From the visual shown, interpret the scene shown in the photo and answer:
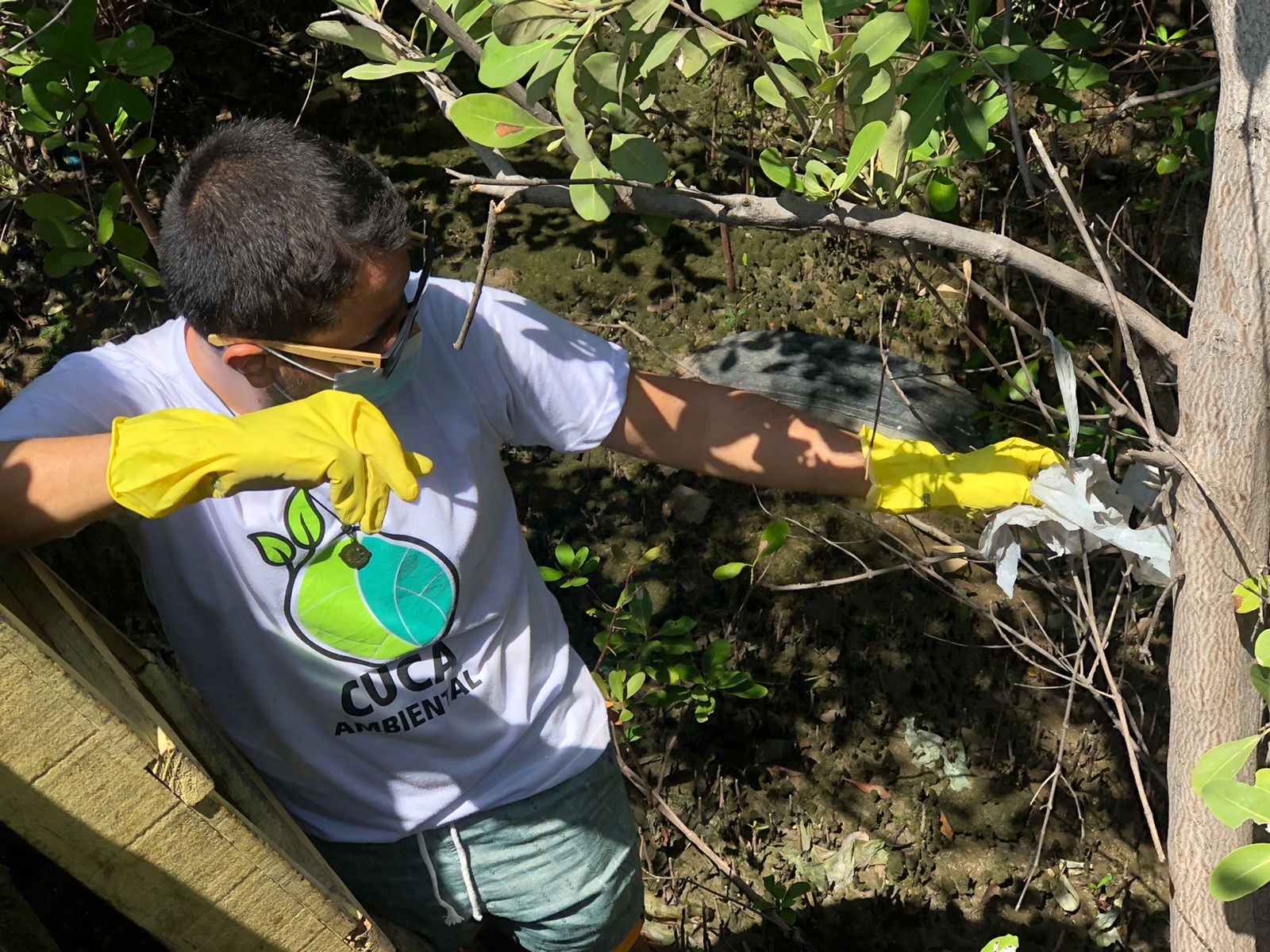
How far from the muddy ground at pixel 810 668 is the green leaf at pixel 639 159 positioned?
1449 mm

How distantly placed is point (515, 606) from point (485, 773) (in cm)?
29

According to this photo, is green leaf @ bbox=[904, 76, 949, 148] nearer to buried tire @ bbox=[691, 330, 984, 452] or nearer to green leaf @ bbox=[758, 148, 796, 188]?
green leaf @ bbox=[758, 148, 796, 188]

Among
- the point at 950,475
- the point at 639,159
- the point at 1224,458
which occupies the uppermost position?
the point at 639,159

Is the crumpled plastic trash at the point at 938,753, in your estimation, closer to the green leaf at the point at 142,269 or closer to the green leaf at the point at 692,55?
the green leaf at the point at 692,55

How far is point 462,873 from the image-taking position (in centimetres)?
188

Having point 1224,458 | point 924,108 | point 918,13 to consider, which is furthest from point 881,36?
point 1224,458

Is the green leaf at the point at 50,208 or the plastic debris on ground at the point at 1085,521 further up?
the green leaf at the point at 50,208

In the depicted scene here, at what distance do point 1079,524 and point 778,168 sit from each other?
2.41 ft

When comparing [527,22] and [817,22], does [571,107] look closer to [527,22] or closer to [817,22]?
[527,22]

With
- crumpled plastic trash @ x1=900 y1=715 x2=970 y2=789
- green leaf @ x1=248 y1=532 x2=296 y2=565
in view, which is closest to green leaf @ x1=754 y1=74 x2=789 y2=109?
green leaf @ x1=248 y1=532 x2=296 y2=565

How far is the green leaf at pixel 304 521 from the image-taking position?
1627mm

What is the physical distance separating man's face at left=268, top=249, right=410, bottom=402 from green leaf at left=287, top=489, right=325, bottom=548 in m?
0.16

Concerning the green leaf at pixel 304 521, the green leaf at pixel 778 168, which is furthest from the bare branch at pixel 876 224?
the green leaf at pixel 304 521

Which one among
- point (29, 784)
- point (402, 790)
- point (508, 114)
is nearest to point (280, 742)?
point (402, 790)
